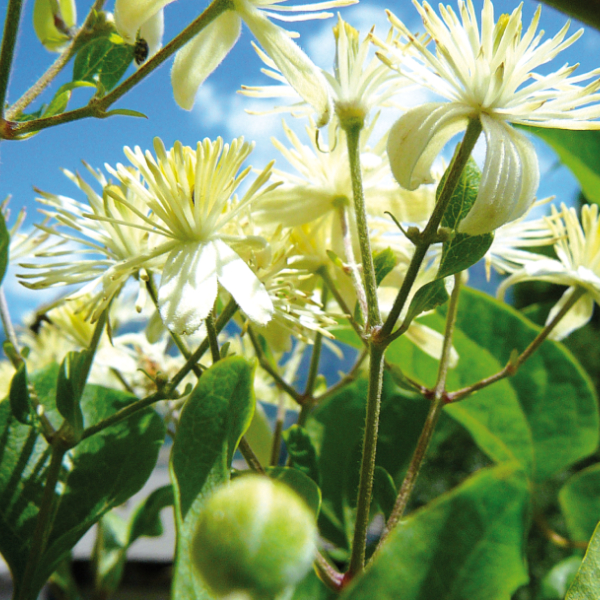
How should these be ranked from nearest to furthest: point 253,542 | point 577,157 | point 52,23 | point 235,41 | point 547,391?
point 253,542
point 235,41
point 52,23
point 547,391
point 577,157

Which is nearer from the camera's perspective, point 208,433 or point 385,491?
point 208,433

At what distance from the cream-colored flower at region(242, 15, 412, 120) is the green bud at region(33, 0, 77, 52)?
18cm

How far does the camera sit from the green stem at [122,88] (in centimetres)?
31

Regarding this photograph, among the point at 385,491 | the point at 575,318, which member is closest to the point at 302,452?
the point at 385,491

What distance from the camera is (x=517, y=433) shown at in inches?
23.7

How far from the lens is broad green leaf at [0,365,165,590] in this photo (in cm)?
41

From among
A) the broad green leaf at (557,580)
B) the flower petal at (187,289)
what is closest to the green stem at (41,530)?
the flower petal at (187,289)

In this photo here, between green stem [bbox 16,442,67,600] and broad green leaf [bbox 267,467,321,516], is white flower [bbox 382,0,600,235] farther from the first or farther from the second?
green stem [bbox 16,442,67,600]

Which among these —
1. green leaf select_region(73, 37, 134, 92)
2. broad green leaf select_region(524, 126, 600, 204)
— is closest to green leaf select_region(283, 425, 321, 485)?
green leaf select_region(73, 37, 134, 92)

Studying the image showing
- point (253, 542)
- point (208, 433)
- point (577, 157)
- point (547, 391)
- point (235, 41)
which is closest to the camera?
point (253, 542)

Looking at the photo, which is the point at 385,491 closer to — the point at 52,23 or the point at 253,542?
the point at 253,542

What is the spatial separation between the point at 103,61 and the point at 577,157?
22.7 inches

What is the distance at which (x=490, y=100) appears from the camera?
0.31 meters

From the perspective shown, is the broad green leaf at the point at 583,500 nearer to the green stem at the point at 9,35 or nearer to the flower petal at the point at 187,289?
the flower petal at the point at 187,289
